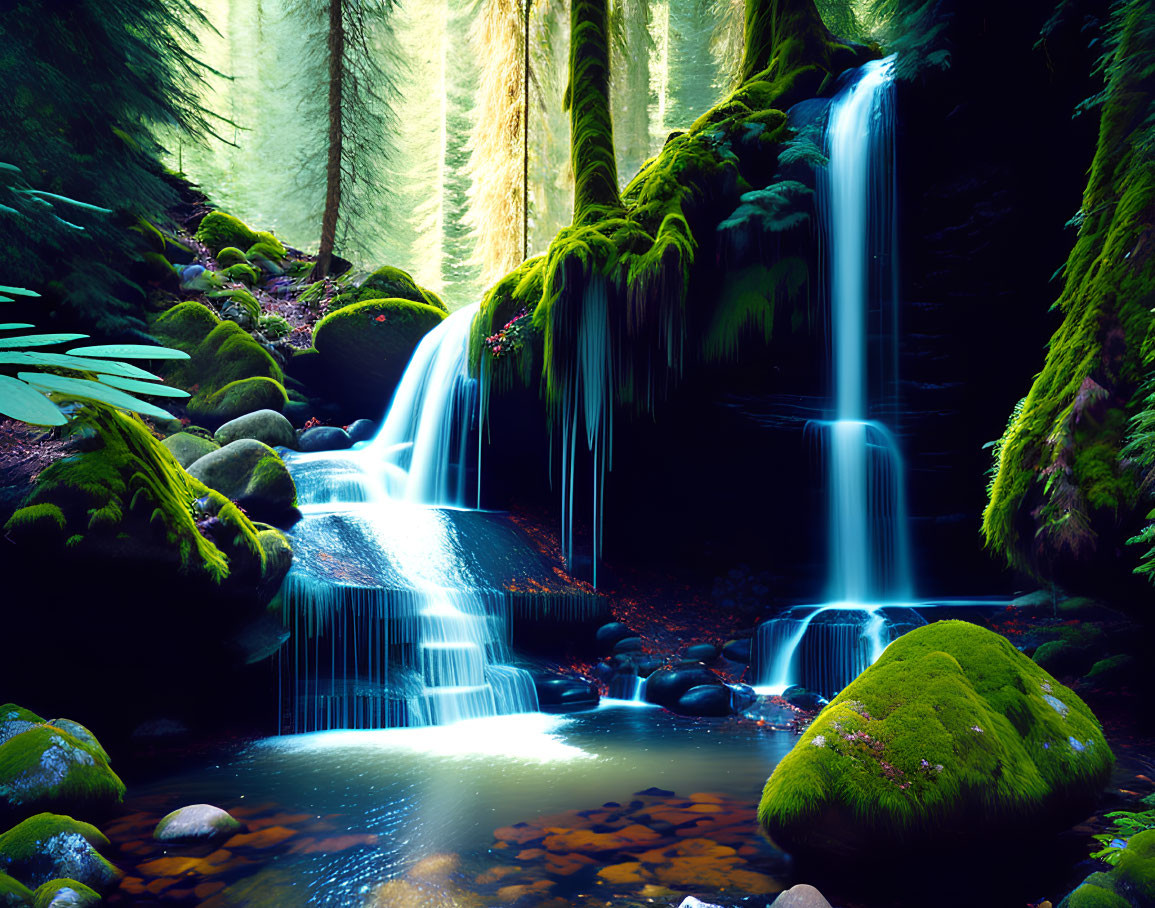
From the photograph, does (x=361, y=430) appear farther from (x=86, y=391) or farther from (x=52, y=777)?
(x=86, y=391)

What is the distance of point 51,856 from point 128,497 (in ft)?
9.14

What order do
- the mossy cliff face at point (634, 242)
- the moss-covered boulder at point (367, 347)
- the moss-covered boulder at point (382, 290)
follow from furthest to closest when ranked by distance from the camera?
the moss-covered boulder at point (382, 290) < the moss-covered boulder at point (367, 347) < the mossy cliff face at point (634, 242)

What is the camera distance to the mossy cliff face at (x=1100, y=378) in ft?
15.9

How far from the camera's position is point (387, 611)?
731cm

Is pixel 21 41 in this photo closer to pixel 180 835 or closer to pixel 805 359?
pixel 180 835

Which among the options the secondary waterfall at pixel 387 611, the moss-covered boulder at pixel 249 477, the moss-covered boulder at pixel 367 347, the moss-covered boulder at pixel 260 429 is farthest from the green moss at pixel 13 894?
the moss-covered boulder at pixel 367 347

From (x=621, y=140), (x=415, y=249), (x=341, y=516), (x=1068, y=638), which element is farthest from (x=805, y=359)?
(x=415, y=249)

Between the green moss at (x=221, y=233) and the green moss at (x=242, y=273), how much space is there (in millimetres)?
1006

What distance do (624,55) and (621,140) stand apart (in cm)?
1051

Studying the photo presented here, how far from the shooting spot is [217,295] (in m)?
13.5

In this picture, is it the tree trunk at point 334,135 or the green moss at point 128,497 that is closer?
the green moss at point 128,497

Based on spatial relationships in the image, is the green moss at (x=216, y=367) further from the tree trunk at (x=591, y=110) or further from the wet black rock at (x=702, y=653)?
the wet black rock at (x=702, y=653)

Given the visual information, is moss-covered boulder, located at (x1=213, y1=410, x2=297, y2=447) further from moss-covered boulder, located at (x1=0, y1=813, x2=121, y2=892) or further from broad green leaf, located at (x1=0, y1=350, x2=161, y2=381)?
broad green leaf, located at (x1=0, y1=350, x2=161, y2=381)

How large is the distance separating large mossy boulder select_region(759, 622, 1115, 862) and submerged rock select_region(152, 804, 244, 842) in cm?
309
